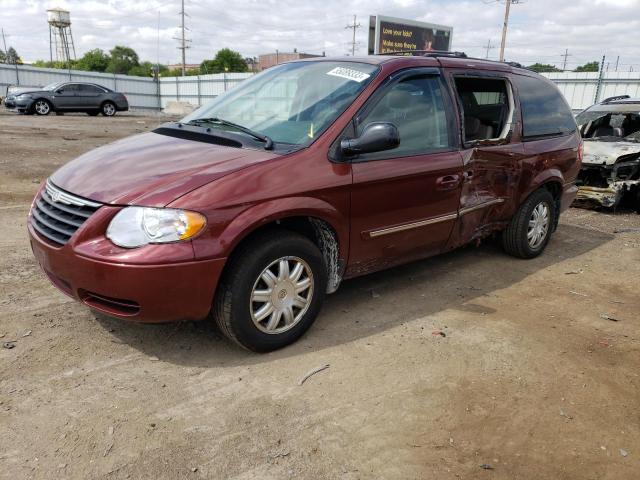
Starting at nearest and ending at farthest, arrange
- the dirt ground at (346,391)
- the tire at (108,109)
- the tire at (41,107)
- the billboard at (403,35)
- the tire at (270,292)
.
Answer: the dirt ground at (346,391), the tire at (270,292), the tire at (41,107), the tire at (108,109), the billboard at (403,35)

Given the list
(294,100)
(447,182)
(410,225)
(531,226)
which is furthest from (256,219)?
(531,226)

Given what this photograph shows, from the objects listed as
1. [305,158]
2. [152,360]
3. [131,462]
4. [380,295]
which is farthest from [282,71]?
[131,462]

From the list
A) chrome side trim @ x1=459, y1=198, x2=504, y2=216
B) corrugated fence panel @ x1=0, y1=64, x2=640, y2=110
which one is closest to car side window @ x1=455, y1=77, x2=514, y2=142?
chrome side trim @ x1=459, y1=198, x2=504, y2=216

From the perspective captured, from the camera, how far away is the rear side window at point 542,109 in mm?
5059

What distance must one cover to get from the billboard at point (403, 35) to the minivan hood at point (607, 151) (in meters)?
17.0

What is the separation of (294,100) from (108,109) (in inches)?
892

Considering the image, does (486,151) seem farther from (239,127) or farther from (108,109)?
(108,109)

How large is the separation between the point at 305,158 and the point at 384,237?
900 mm

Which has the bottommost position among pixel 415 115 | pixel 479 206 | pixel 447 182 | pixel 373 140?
pixel 479 206

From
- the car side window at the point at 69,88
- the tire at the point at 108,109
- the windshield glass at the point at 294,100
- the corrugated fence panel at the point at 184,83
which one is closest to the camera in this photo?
the windshield glass at the point at 294,100

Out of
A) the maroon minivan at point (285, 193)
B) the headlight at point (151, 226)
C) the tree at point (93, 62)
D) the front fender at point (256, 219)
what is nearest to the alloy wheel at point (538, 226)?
the maroon minivan at point (285, 193)

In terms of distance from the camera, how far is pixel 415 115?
3953mm

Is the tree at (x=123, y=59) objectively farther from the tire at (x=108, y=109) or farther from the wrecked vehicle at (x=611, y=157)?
the wrecked vehicle at (x=611, y=157)

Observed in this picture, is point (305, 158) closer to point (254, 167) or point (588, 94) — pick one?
point (254, 167)
